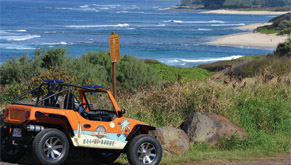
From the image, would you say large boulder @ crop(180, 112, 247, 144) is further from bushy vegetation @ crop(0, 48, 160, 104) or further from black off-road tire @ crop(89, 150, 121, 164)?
bushy vegetation @ crop(0, 48, 160, 104)

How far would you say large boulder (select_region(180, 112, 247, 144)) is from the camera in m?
11.6

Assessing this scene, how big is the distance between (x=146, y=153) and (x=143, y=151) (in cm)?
8

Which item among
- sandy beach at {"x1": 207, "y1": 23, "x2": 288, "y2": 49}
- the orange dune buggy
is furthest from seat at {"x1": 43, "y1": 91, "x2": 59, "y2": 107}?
sandy beach at {"x1": 207, "y1": 23, "x2": 288, "y2": 49}

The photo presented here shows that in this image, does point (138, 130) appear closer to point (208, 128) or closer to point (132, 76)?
point (208, 128)

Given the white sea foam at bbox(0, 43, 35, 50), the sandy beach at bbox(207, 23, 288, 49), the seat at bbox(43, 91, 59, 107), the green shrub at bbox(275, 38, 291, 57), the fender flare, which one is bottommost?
the sandy beach at bbox(207, 23, 288, 49)

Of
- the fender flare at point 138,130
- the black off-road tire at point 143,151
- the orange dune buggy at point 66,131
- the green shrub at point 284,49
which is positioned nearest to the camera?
the orange dune buggy at point 66,131

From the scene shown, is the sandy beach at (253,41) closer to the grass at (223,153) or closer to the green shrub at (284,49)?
the green shrub at (284,49)

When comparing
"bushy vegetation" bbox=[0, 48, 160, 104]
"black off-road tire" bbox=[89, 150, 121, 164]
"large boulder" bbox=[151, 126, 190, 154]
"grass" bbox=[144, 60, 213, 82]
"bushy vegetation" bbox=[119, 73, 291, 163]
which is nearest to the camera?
"black off-road tire" bbox=[89, 150, 121, 164]

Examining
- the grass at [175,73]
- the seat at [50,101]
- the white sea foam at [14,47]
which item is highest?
the seat at [50,101]

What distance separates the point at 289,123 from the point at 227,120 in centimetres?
249

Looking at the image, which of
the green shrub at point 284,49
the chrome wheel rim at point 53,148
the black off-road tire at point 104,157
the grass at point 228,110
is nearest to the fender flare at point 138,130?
the black off-road tire at point 104,157

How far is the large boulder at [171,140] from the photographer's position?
10.5m

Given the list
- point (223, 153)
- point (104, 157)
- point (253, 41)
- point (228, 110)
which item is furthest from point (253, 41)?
point (104, 157)

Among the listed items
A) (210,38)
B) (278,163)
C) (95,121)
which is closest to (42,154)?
(95,121)
